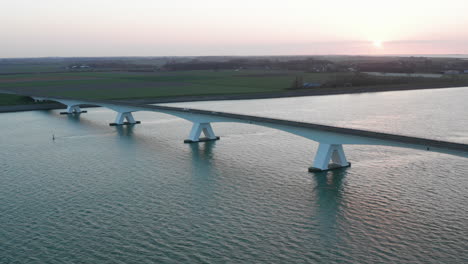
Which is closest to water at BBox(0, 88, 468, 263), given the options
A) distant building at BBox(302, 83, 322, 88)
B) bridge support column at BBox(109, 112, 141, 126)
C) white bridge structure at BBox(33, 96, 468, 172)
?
white bridge structure at BBox(33, 96, 468, 172)

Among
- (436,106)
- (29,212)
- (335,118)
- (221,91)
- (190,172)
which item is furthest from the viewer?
(221,91)

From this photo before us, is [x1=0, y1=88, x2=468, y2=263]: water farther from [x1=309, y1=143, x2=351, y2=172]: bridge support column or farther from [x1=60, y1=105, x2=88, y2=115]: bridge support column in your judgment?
[x1=60, y1=105, x2=88, y2=115]: bridge support column

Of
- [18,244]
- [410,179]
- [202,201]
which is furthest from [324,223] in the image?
[18,244]

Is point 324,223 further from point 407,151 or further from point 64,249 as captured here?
Answer: point 407,151

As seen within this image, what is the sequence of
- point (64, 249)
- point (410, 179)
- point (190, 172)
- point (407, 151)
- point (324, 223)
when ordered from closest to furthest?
point (64, 249) → point (324, 223) → point (410, 179) → point (190, 172) → point (407, 151)

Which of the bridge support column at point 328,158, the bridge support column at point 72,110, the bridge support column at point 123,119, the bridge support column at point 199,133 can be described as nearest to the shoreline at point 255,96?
the bridge support column at point 72,110

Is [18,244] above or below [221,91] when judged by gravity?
below
